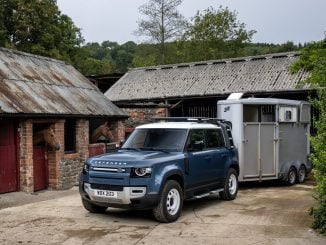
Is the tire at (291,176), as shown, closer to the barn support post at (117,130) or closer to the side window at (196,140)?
the side window at (196,140)

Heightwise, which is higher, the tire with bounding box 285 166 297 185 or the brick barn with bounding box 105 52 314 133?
the brick barn with bounding box 105 52 314 133

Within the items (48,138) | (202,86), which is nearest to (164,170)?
(48,138)

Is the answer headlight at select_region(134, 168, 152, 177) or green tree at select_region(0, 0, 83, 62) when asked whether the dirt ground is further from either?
green tree at select_region(0, 0, 83, 62)

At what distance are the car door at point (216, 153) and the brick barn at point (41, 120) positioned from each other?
495 centimetres

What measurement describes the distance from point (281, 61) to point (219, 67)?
3235 millimetres

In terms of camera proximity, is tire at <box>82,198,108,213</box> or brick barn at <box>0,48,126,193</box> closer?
tire at <box>82,198,108,213</box>

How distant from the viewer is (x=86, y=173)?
9.08 meters

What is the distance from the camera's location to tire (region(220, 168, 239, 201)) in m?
11.1

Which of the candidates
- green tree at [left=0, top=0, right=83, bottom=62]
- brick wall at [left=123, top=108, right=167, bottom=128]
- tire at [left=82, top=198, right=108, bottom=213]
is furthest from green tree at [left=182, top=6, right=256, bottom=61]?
tire at [left=82, top=198, right=108, bottom=213]

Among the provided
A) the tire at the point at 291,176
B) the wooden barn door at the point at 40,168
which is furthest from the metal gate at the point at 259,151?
the wooden barn door at the point at 40,168

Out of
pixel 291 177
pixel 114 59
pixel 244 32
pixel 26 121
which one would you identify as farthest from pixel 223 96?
pixel 114 59

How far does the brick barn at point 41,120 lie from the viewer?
12.4m

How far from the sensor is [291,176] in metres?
14.2

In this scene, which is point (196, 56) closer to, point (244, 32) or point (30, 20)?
point (244, 32)
